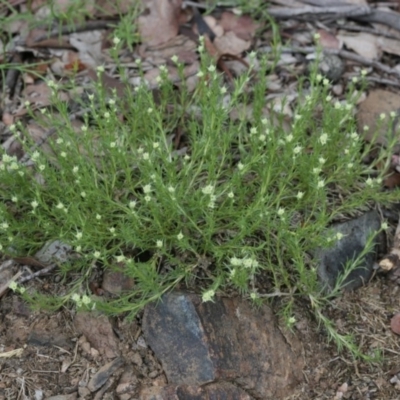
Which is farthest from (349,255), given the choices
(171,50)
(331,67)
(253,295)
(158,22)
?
(158,22)

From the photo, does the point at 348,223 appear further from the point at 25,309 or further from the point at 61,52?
the point at 61,52

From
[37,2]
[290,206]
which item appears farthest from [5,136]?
[290,206]

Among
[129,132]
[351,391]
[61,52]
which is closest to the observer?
[351,391]

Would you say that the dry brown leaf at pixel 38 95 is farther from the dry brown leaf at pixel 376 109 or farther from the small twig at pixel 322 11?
the dry brown leaf at pixel 376 109

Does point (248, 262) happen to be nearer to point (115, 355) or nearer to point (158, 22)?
point (115, 355)

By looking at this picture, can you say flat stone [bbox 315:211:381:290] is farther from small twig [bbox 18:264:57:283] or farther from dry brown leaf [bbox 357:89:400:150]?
small twig [bbox 18:264:57:283]

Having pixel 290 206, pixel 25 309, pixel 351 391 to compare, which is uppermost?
pixel 290 206
